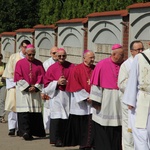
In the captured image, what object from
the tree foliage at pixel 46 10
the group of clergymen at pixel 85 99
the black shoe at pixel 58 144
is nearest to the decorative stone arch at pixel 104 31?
the tree foliage at pixel 46 10

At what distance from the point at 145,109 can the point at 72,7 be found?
11134 mm

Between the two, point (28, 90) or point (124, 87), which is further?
point (28, 90)

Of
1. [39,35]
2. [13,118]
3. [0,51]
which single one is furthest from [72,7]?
[0,51]

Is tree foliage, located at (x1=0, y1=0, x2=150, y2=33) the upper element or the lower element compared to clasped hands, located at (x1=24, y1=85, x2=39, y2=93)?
upper

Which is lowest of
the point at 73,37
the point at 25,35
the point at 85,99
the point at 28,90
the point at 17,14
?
the point at 85,99

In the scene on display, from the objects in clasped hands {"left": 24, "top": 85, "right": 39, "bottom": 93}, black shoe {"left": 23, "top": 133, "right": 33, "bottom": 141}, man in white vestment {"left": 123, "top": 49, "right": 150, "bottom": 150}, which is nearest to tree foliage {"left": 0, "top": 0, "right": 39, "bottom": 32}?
clasped hands {"left": 24, "top": 85, "right": 39, "bottom": 93}

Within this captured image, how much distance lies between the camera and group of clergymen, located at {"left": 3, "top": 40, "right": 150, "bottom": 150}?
8.09m

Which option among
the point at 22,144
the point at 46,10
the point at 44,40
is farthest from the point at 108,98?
the point at 46,10

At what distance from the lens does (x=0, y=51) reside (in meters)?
26.3

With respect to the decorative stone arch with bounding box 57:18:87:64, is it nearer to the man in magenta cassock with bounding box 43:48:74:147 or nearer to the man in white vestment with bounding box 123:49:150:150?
the man in magenta cassock with bounding box 43:48:74:147

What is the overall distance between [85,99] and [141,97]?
11.0 ft

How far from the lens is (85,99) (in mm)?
11289

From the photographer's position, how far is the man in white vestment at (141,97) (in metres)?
7.95

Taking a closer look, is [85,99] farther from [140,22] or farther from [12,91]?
[12,91]
